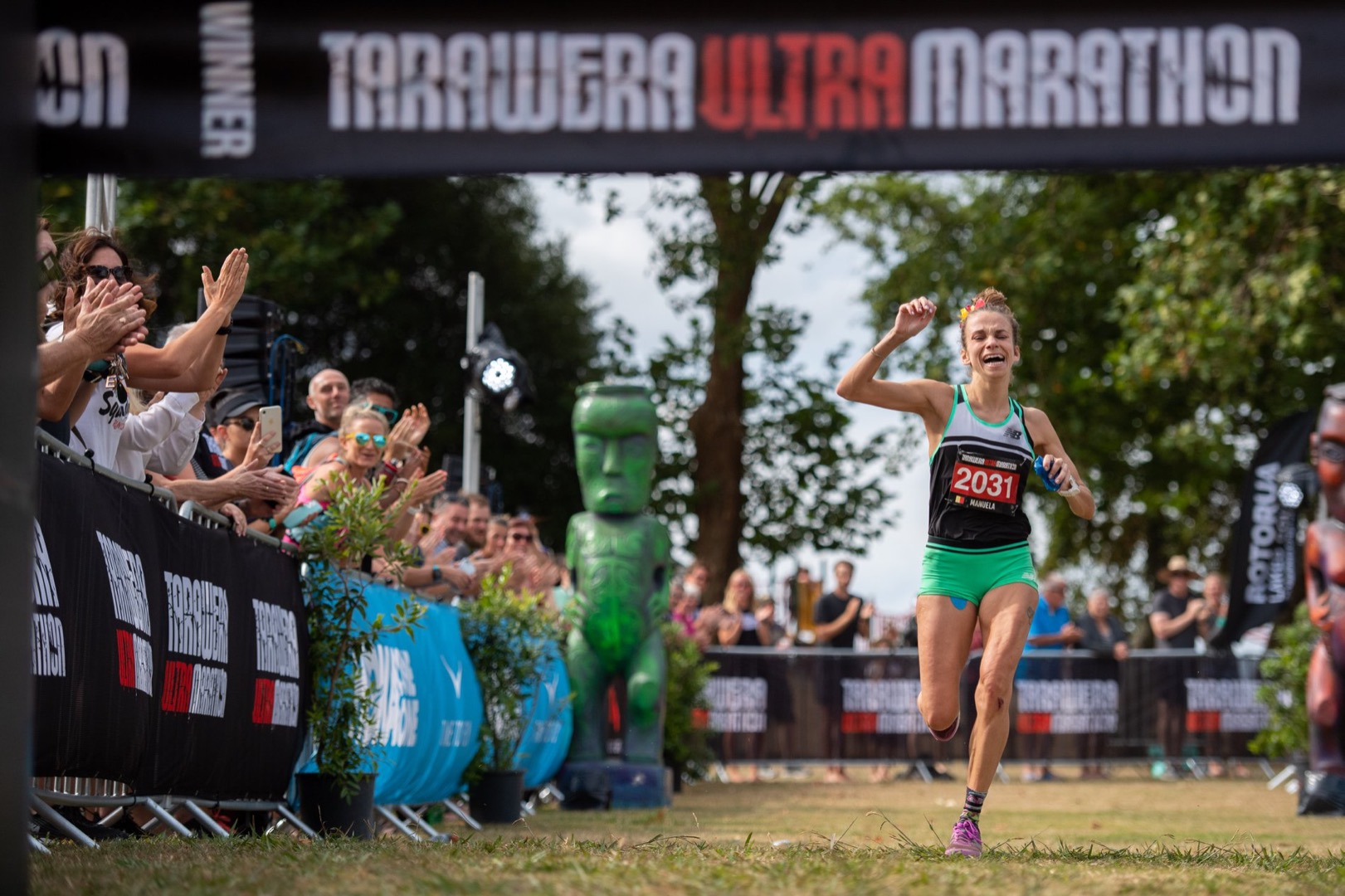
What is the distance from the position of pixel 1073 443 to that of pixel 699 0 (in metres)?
24.9

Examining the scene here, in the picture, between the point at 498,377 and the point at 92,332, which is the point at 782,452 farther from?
the point at 92,332

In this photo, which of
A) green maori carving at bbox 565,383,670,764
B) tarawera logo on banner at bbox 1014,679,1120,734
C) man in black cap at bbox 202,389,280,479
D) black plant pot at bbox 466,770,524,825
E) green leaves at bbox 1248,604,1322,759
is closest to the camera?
man in black cap at bbox 202,389,280,479

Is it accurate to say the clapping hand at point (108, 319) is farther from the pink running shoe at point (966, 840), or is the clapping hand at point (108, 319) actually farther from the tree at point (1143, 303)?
the tree at point (1143, 303)

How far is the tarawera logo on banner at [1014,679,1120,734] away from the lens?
2191cm

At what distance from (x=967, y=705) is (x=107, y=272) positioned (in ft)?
48.3

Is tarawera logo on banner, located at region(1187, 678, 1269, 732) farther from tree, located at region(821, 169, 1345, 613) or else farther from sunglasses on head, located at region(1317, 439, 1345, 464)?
sunglasses on head, located at region(1317, 439, 1345, 464)

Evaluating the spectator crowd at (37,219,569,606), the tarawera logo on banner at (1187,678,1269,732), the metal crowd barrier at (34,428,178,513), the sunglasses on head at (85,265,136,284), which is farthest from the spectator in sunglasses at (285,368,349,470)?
the tarawera logo on banner at (1187,678,1269,732)

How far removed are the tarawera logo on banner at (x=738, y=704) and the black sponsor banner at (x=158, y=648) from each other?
12106mm

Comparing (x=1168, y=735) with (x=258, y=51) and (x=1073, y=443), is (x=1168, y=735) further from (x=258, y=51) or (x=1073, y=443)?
(x=258, y=51)

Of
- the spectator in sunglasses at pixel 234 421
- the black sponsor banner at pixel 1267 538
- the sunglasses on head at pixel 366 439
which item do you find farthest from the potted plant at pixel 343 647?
the black sponsor banner at pixel 1267 538

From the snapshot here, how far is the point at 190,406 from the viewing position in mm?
8352

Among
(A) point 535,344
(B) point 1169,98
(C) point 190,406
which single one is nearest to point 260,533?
(C) point 190,406

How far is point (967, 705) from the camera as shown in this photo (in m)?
20.4

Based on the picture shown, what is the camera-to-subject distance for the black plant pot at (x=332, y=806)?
8.92m
